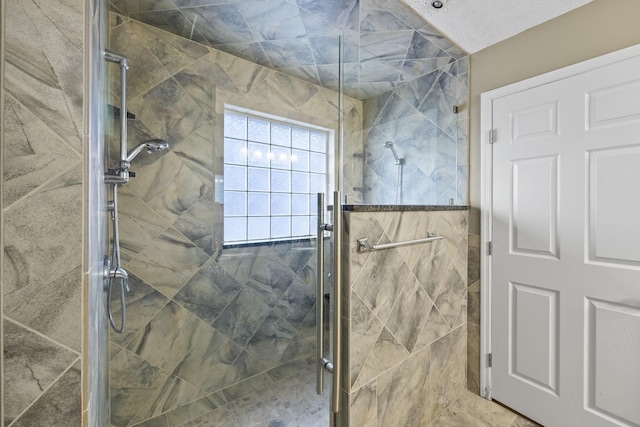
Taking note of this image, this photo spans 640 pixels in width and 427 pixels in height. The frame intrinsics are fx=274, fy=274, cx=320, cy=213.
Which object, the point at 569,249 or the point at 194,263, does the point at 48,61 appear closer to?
the point at 194,263

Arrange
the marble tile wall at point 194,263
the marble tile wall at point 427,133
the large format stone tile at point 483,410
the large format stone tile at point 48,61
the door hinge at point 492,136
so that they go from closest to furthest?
1. the large format stone tile at point 48,61
2. the marble tile wall at point 194,263
3. the large format stone tile at point 483,410
4. the door hinge at point 492,136
5. the marble tile wall at point 427,133

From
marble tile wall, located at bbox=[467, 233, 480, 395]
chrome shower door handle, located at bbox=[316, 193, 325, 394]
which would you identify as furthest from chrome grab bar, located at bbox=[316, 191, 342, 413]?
marble tile wall, located at bbox=[467, 233, 480, 395]

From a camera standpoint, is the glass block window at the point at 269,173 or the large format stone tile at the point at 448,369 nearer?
the glass block window at the point at 269,173

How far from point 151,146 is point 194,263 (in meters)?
0.58

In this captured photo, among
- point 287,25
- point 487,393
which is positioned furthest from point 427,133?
point 487,393

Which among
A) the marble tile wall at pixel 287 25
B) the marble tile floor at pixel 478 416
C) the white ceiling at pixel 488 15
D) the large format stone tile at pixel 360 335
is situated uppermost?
the white ceiling at pixel 488 15

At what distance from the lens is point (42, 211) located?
59cm

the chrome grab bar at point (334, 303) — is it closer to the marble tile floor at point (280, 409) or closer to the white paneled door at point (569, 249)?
the marble tile floor at point (280, 409)

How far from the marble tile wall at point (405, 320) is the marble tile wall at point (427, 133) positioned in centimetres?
26

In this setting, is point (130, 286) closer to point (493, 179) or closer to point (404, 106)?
point (404, 106)

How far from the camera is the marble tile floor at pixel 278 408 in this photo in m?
1.33

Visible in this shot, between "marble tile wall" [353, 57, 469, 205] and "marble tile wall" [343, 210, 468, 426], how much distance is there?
260mm

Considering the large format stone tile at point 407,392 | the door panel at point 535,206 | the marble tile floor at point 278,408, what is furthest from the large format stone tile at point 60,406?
the door panel at point 535,206

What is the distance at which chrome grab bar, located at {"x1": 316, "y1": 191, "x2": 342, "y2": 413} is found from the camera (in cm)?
114
